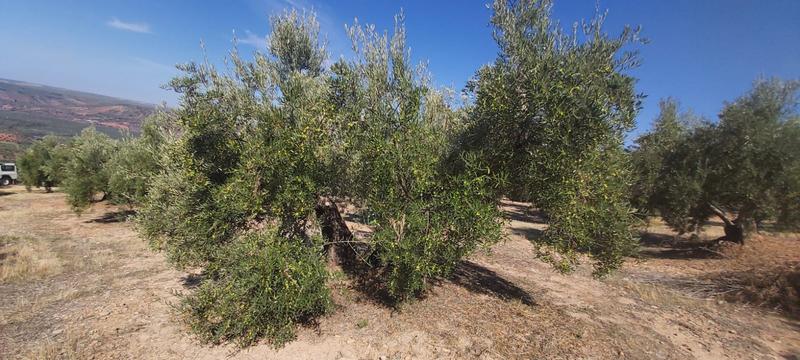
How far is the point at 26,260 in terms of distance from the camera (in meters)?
13.1

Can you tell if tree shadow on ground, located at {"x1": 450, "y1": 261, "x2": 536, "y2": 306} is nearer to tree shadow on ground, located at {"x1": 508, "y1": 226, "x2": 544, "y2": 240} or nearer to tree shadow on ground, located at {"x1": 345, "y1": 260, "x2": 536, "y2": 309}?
tree shadow on ground, located at {"x1": 345, "y1": 260, "x2": 536, "y2": 309}

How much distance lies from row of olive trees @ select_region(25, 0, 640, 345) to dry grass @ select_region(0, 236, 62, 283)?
6.41m

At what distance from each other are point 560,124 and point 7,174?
61.2 m

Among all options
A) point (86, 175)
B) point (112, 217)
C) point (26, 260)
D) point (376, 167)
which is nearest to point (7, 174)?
point (112, 217)

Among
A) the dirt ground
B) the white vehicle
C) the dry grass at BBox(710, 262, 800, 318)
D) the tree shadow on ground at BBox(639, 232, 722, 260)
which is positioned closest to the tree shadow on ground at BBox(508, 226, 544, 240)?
the tree shadow on ground at BBox(639, 232, 722, 260)

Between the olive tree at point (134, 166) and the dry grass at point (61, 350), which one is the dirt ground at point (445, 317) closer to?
the dry grass at point (61, 350)

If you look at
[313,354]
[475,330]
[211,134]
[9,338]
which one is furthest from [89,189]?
[475,330]

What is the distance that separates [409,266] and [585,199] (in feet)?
15.5

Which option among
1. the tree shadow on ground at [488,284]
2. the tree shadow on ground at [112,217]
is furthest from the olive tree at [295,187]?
the tree shadow on ground at [112,217]

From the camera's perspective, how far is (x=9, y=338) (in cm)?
795

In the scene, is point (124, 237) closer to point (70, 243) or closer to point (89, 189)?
point (70, 243)

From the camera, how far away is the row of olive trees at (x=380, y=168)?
25.1 feet

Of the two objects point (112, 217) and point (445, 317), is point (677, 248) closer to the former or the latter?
point (445, 317)

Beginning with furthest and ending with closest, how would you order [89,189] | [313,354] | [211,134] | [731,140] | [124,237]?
1. [89,189]
2. [124,237]
3. [731,140]
4. [211,134]
5. [313,354]
